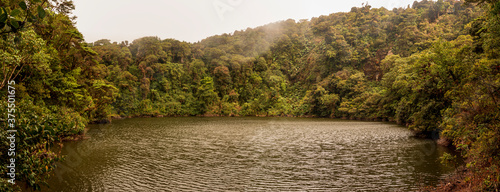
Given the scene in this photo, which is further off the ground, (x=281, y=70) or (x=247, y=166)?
(x=281, y=70)

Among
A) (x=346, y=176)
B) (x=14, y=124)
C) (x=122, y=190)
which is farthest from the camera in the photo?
(x=346, y=176)

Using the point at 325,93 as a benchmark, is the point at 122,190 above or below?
below

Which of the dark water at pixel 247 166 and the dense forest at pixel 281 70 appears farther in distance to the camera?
the dense forest at pixel 281 70

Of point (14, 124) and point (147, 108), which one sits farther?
point (147, 108)

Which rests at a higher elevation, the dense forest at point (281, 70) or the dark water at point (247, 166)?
the dense forest at point (281, 70)

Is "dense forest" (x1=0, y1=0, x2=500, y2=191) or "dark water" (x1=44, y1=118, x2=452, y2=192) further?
"dense forest" (x1=0, y1=0, x2=500, y2=191)

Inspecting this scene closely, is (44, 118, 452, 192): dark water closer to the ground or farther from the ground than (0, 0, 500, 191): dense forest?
closer to the ground

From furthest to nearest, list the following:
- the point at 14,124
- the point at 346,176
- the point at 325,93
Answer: the point at 325,93 → the point at 346,176 → the point at 14,124

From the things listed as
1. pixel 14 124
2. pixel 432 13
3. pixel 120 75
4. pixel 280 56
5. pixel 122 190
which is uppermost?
pixel 432 13

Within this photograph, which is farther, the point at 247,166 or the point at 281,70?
the point at 281,70

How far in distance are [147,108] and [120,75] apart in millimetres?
9635

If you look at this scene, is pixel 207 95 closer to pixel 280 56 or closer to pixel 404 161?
pixel 280 56

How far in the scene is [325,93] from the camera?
64375 mm

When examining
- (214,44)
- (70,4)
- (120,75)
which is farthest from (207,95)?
(70,4)
